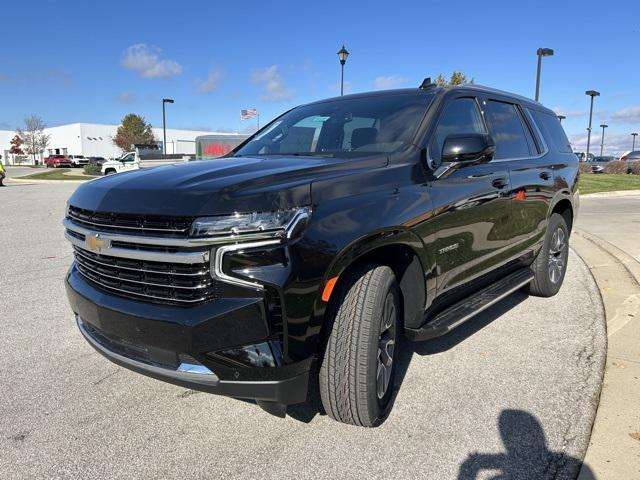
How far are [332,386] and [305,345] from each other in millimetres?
397

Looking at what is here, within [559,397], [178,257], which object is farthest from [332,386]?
[559,397]

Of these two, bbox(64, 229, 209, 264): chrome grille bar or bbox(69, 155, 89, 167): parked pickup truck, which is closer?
bbox(64, 229, 209, 264): chrome grille bar

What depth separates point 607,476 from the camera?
238 centimetres

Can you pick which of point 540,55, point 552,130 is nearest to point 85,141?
point 540,55

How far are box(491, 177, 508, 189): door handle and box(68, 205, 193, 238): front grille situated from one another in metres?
2.54

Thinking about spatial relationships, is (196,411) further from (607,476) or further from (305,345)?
(607,476)

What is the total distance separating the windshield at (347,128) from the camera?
339 cm

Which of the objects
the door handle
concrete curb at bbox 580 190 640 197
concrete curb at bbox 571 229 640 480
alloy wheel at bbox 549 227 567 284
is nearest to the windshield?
the door handle

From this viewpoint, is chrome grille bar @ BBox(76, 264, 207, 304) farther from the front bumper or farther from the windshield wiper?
the windshield wiper

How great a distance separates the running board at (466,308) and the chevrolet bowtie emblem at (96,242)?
182 cm

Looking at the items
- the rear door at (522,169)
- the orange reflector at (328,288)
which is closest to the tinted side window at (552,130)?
the rear door at (522,169)

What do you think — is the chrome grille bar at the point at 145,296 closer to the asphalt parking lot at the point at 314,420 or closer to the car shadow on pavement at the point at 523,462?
the asphalt parking lot at the point at 314,420

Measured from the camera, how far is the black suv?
2223mm

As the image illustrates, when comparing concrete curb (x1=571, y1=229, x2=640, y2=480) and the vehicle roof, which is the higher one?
the vehicle roof
